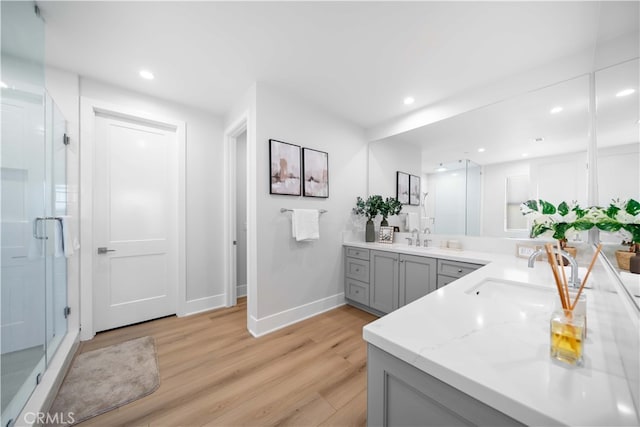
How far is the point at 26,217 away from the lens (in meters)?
1.39

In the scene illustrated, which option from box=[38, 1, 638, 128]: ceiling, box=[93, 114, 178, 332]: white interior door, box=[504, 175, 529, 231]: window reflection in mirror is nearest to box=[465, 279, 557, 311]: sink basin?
box=[504, 175, 529, 231]: window reflection in mirror

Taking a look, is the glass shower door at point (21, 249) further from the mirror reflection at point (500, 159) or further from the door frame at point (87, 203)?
the mirror reflection at point (500, 159)

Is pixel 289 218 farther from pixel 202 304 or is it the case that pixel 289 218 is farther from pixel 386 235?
pixel 202 304

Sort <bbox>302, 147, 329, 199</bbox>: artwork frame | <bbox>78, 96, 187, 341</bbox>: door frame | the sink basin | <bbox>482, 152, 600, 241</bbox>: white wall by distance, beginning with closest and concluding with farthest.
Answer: the sink basin < <bbox>482, 152, 600, 241</bbox>: white wall < <bbox>78, 96, 187, 341</bbox>: door frame < <bbox>302, 147, 329, 199</bbox>: artwork frame

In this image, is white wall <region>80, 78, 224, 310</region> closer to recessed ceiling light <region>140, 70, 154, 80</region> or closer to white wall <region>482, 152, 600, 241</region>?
recessed ceiling light <region>140, 70, 154, 80</region>

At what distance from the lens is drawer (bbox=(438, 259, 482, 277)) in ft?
6.50

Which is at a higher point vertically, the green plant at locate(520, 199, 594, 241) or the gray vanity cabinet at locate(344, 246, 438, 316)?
the green plant at locate(520, 199, 594, 241)

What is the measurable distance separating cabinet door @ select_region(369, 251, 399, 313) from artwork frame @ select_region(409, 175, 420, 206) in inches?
34.0

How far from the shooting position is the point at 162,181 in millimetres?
2709

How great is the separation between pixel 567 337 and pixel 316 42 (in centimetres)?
214

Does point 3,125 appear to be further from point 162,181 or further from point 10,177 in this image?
point 162,181

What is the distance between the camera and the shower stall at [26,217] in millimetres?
1177

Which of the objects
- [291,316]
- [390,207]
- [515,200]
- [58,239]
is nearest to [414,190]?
[390,207]

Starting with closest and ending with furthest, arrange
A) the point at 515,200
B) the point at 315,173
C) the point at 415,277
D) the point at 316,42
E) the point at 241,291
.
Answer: the point at 316,42
the point at 515,200
the point at 415,277
the point at 315,173
the point at 241,291
